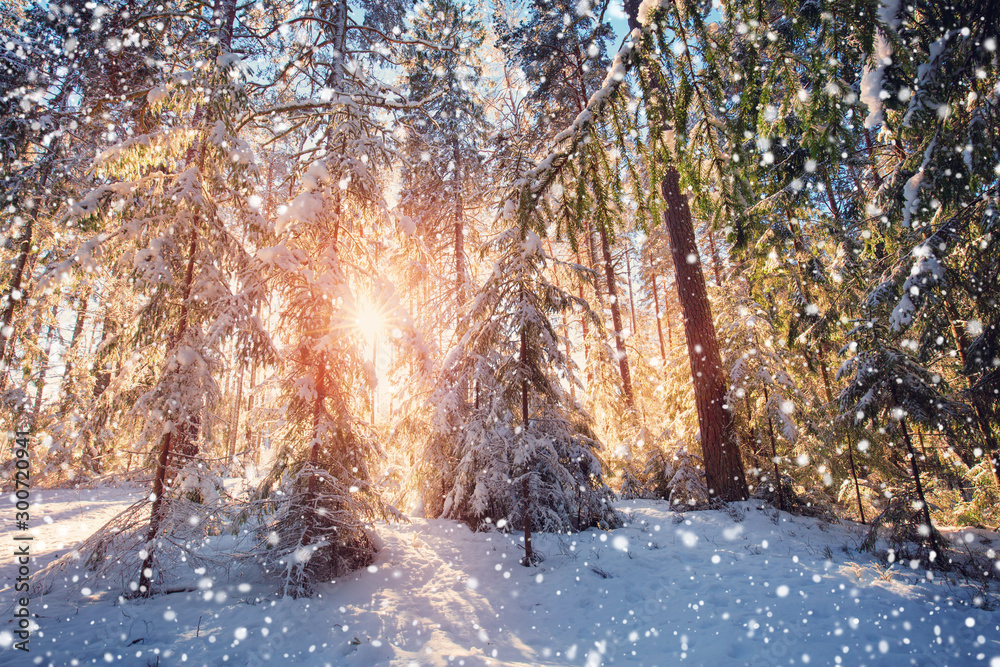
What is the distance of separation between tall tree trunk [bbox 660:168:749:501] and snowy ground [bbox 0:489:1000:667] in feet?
5.02

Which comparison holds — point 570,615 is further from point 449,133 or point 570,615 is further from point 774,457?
point 449,133

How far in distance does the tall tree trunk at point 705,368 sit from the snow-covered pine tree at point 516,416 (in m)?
2.45

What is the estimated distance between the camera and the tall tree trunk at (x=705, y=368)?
852 cm

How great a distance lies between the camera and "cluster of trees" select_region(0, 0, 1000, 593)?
3.00 m

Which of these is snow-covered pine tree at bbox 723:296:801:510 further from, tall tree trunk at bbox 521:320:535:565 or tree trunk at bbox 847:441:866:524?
tall tree trunk at bbox 521:320:535:565

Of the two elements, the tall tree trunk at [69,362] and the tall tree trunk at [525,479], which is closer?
the tall tree trunk at [525,479]

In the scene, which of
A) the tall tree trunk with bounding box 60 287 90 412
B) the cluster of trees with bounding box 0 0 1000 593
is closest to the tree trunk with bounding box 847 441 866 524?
the cluster of trees with bounding box 0 0 1000 593

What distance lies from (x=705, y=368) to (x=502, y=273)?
498 cm

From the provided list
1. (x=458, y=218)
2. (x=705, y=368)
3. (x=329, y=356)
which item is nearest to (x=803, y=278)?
(x=705, y=368)

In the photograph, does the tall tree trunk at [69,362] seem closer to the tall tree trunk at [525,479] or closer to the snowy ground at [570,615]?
the snowy ground at [570,615]

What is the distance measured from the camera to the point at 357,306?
5992 millimetres

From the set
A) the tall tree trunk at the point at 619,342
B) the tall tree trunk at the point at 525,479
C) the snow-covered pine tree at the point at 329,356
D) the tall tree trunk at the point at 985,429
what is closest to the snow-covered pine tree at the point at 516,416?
the tall tree trunk at the point at 525,479

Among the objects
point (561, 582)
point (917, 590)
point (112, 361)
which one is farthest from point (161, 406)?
point (917, 590)

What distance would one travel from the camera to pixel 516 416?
7496 millimetres
